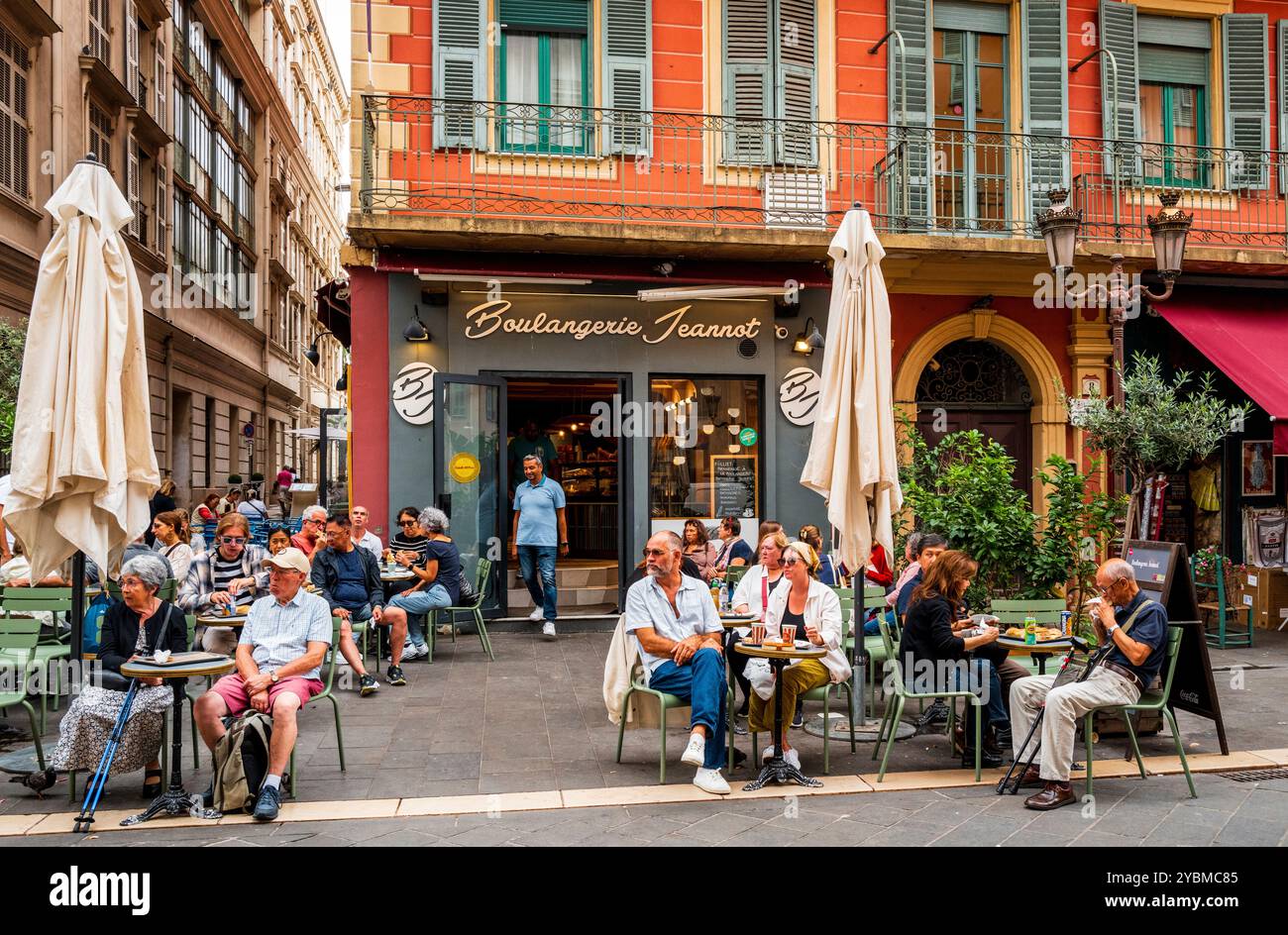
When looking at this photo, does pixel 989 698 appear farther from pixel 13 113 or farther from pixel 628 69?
pixel 13 113

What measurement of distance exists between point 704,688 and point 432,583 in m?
4.34

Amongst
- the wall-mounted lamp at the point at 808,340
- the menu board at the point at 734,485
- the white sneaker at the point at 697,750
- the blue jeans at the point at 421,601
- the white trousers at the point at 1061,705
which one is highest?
the wall-mounted lamp at the point at 808,340

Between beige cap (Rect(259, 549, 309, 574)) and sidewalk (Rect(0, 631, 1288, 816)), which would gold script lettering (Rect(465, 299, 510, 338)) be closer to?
sidewalk (Rect(0, 631, 1288, 816))

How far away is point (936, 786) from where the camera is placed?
5.72m

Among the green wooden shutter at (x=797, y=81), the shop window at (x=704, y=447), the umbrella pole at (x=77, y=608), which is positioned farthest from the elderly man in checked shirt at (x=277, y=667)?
the green wooden shutter at (x=797, y=81)

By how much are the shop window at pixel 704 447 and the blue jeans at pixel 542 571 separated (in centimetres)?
150

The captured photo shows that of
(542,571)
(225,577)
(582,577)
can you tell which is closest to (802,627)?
(225,577)

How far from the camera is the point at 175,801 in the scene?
5.20 metres

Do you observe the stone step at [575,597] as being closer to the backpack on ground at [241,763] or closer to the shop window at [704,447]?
the shop window at [704,447]

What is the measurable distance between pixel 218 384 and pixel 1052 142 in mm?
23334

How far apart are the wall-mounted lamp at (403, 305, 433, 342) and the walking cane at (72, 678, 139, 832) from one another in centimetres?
635

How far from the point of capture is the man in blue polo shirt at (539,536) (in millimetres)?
11023

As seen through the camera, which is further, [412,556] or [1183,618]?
[412,556]

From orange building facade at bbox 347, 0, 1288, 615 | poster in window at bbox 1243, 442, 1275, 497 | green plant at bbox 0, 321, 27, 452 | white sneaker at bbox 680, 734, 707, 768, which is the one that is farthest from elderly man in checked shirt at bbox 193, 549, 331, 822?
poster in window at bbox 1243, 442, 1275, 497
